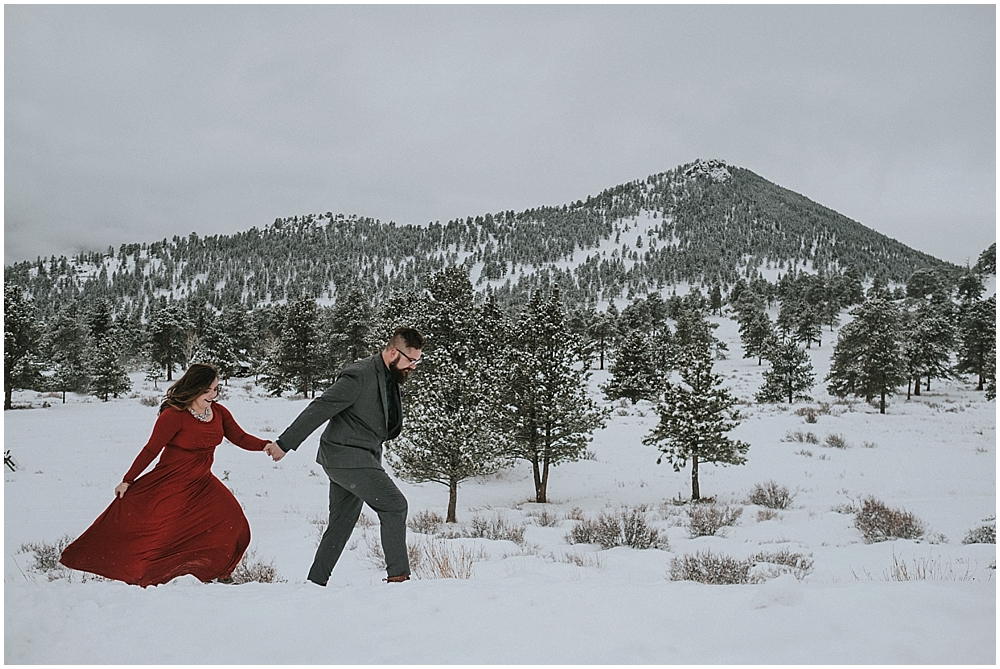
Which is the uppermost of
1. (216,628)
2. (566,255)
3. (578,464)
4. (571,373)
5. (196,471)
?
(566,255)

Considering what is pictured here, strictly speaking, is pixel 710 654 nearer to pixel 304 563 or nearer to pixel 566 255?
pixel 304 563

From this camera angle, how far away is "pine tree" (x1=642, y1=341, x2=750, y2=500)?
656 inches

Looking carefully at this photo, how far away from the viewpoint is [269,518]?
11664mm

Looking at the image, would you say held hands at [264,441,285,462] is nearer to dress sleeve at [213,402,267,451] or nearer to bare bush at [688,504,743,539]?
dress sleeve at [213,402,267,451]

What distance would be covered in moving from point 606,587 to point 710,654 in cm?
94

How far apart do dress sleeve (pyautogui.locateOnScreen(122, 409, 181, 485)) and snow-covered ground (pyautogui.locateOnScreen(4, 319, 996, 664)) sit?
0.92m

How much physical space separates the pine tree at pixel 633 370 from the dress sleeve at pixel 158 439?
3820 cm

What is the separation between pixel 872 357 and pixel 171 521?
40.0 meters

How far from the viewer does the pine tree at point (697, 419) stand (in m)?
16.7

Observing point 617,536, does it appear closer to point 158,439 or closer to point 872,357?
point 158,439

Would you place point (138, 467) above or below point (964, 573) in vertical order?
above

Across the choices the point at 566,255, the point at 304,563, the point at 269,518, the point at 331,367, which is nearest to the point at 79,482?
the point at 269,518

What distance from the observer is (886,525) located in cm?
980

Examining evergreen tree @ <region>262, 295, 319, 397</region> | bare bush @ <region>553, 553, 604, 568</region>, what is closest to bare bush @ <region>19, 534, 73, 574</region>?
bare bush @ <region>553, 553, 604, 568</region>
